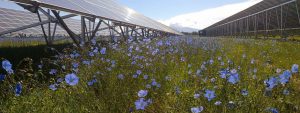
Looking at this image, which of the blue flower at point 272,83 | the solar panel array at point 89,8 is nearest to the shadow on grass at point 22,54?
the solar panel array at point 89,8

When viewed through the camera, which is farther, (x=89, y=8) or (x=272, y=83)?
(x=89, y=8)

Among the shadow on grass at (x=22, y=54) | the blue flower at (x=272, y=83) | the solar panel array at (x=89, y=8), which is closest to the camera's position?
the blue flower at (x=272, y=83)

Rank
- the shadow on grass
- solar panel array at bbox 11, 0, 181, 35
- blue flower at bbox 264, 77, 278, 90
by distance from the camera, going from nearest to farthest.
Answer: blue flower at bbox 264, 77, 278, 90, solar panel array at bbox 11, 0, 181, 35, the shadow on grass

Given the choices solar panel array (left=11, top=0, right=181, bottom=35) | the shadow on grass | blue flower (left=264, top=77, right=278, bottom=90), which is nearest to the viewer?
blue flower (left=264, top=77, right=278, bottom=90)

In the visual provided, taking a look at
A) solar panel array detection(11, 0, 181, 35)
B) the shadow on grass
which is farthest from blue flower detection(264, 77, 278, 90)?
the shadow on grass

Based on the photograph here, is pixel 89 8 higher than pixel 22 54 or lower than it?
higher

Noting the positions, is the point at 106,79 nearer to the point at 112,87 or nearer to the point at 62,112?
the point at 112,87

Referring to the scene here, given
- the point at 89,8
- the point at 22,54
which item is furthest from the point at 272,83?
the point at 89,8

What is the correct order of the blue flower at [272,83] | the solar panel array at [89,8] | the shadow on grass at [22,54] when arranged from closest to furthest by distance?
1. the blue flower at [272,83]
2. the solar panel array at [89,8]
3. the shadow on grass at [22,54]

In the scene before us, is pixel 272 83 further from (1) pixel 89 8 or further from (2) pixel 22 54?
(1) pixel 89 8

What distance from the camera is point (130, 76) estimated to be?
384 cm

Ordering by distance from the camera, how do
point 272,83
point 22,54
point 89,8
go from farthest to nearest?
point 89,8 < point 22,54 < point 272,83

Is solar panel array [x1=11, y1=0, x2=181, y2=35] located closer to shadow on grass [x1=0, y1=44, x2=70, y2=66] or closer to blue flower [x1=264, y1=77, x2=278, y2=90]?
shadow on grass [x1=0, y1=44, x2=70, y2=66]

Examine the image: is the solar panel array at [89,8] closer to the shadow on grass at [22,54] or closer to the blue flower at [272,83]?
the shadow on grass at [22,54]
